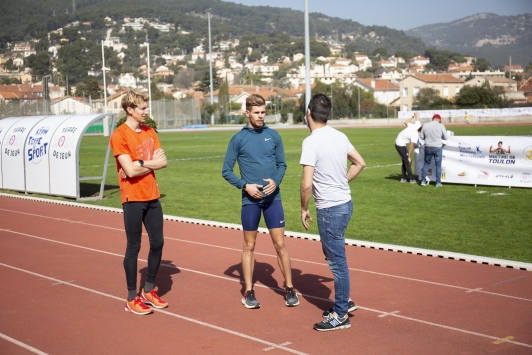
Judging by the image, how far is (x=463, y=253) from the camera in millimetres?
9781

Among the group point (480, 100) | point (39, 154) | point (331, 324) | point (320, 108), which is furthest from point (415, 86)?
point (331, 324)

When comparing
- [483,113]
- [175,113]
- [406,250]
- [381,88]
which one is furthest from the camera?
[381,88]

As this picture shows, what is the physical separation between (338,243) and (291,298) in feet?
3.82

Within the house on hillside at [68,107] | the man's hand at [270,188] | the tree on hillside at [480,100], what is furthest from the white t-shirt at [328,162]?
the tree on hillside at [480,100]

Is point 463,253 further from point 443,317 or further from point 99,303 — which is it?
point 99,303

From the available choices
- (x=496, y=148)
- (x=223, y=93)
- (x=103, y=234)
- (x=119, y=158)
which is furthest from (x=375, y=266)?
(x=223, y=93)

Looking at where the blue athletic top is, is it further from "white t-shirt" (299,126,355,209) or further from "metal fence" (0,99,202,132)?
"metal fence" (0,99,202,132)

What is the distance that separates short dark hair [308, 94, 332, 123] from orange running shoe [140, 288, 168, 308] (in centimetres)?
256

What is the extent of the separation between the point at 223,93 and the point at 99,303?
391 feet

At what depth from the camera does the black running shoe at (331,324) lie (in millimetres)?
6309

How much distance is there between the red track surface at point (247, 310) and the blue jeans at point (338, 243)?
0.31m

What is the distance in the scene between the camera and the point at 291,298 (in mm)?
7215

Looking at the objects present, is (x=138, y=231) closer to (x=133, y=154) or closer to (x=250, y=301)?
(x=133, y=154)

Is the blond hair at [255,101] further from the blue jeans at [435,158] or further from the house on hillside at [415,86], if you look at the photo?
the house on hillside at [415,86]
